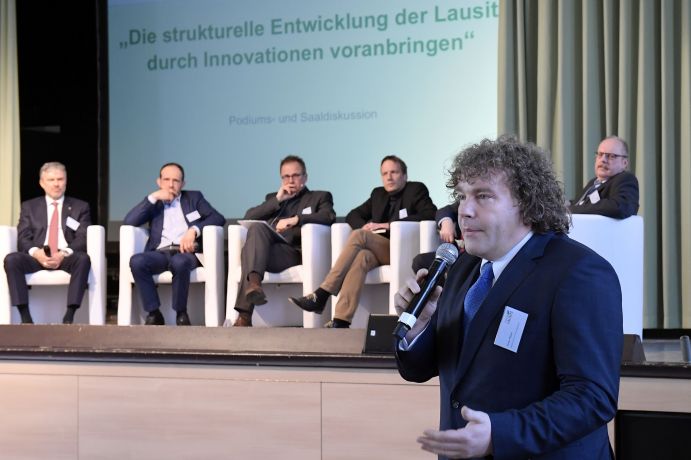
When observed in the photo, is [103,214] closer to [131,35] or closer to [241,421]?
[131,35]

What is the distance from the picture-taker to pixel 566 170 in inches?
234

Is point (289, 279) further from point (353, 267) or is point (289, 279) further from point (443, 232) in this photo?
point (443, 232)

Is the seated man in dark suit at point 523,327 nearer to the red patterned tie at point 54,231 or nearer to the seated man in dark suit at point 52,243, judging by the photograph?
the seated man in dark suit at point 52,243

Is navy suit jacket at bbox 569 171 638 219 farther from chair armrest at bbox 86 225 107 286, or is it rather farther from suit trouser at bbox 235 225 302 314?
chair armrest at bbox 86 225 107 286

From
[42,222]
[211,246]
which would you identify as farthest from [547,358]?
[42,222]

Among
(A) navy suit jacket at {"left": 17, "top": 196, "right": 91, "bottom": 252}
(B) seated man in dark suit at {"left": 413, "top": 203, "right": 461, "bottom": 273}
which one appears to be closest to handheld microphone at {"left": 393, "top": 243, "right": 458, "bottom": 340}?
(B) seated man in dark suit at {"left": 413, "top": 203, "right": 461, "bottom": 273}

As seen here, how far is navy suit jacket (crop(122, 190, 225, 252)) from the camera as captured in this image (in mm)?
5863

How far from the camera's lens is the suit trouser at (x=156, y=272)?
18.1 ft

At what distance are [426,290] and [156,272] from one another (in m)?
4.21

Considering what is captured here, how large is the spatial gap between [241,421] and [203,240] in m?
2.84

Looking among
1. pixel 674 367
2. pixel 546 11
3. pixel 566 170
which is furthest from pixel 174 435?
pixel 546 11

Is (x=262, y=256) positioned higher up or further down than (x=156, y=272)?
higher up

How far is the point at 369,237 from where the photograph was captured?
17.0ft

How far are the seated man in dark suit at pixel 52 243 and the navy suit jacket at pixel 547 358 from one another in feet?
14.4
